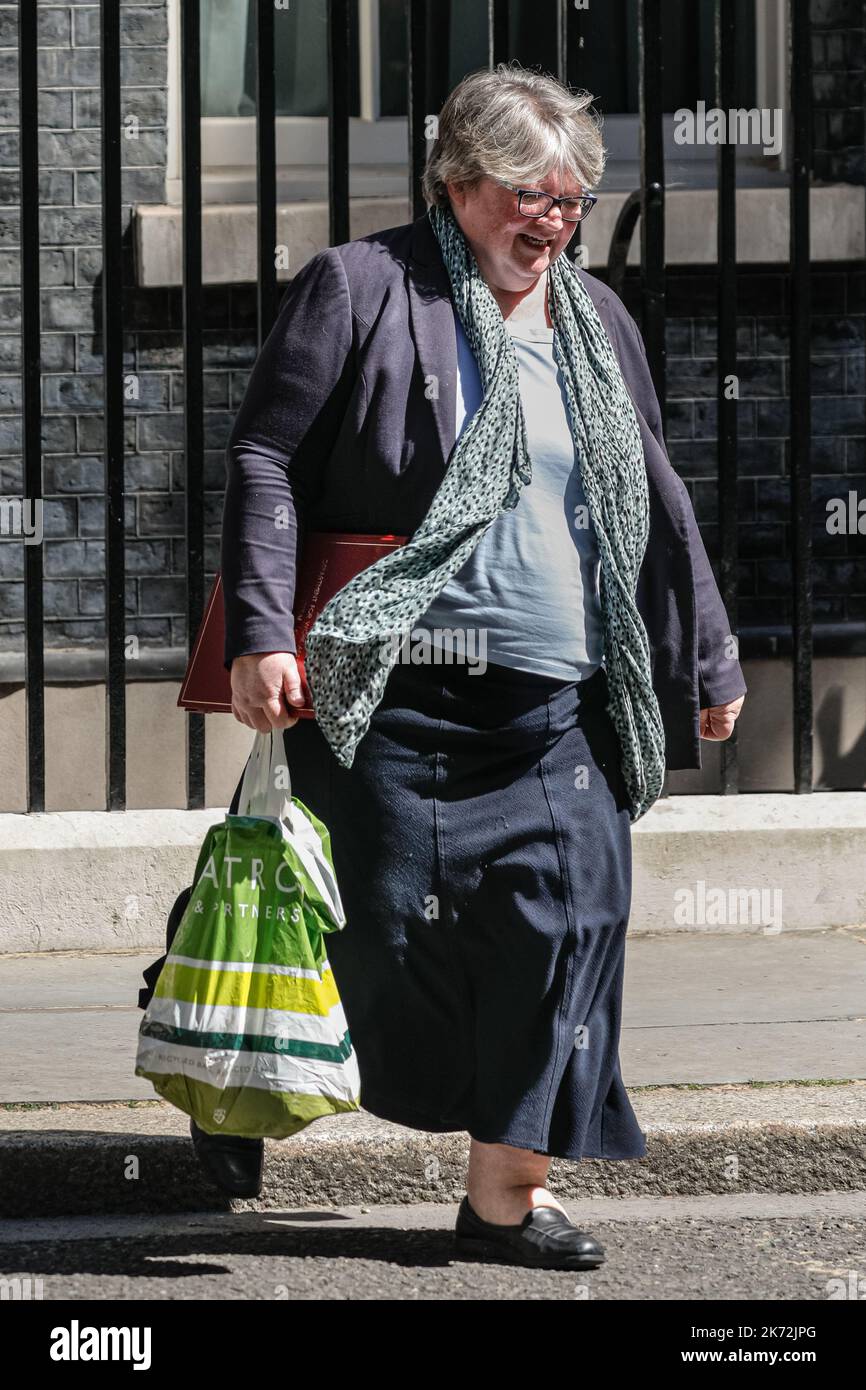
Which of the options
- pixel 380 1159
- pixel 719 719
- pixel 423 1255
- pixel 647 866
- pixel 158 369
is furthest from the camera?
pixel 158 369

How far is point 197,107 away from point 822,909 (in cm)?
293

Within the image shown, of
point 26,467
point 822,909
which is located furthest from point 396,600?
point 822,909

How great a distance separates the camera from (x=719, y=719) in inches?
145

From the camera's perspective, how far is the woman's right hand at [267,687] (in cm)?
327

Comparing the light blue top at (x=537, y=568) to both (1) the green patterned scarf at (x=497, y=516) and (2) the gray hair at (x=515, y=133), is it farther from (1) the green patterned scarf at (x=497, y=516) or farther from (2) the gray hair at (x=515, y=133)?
(2) the gray hair at (x=515, y=133)

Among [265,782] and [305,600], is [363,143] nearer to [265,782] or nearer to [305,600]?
[305,600]

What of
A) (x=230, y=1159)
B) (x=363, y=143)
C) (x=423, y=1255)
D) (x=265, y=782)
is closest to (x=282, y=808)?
(x=265, y=782)

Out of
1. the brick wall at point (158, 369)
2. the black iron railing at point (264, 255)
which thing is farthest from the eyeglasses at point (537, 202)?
→ the brick wall at point (158, 369)

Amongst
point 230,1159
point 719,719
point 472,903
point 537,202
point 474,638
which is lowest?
point 230,1159

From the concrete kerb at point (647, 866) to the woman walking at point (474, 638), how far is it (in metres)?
2.22

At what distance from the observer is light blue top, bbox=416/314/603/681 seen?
130 inches

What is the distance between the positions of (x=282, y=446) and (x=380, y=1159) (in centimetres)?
144

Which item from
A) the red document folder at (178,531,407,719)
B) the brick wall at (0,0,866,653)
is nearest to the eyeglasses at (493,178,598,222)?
the red document folder at (178,531,407,719)
